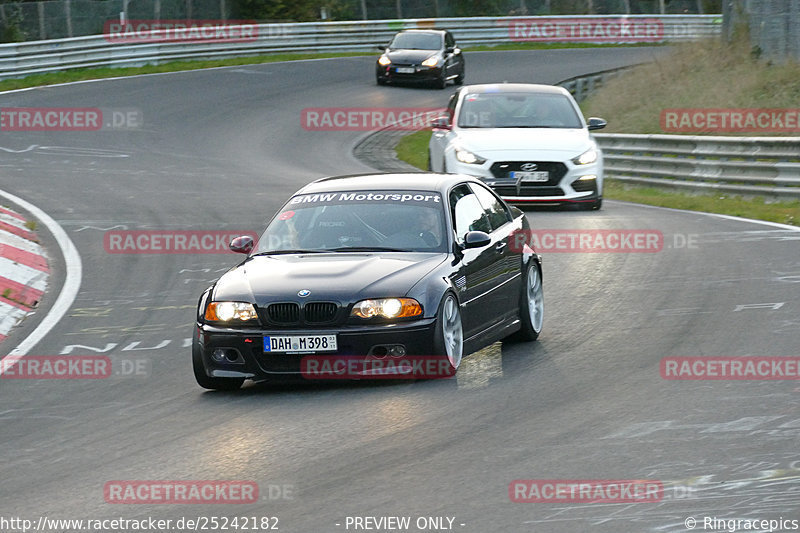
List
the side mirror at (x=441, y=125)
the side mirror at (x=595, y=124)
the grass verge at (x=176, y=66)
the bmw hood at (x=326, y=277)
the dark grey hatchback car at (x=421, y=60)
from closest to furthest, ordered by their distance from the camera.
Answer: the bmw hood at (x=326, y=277)
the side mirror at (x=595, y=124)
the side mirror at (x=441, y=125)
the grass verge at (x=176, y=66)
the dark grey hatchback car at (x=421, y=60)

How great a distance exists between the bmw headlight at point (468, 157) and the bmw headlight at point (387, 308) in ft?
31.5

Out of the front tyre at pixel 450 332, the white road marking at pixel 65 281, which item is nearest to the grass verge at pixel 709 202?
the white road marking at pixel 65 281

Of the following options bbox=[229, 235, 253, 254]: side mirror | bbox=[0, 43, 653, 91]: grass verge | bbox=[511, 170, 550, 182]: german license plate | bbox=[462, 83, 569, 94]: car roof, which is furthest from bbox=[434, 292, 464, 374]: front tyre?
bbox=[0, 43, 653, 91]: grass verge

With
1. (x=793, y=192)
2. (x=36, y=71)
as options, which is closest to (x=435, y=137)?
(x=793, y=192)

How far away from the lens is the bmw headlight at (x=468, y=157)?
18.2 meters

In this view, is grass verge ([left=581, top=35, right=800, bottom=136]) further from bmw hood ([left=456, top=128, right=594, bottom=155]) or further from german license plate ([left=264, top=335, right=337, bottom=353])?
german license plate ([left=264, top=335, right=337, bottom=353])

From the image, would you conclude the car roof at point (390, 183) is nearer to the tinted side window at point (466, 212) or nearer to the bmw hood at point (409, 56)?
the tinted side window at point (466, 212)

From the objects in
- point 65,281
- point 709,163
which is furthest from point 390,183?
point 709,163

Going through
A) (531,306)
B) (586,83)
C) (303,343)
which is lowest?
(586,83)

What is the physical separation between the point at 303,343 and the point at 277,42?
35977 millimetres

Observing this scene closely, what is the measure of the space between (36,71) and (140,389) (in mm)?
27740

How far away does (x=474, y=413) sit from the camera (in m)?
7.87

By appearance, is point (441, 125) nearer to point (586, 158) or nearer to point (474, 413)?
point (586, 158)

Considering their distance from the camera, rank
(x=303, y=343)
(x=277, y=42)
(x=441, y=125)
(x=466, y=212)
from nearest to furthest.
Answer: (x=303, y=343) → (x=466, y=212) → (x=441, y=125) → (x=277, y=42)
